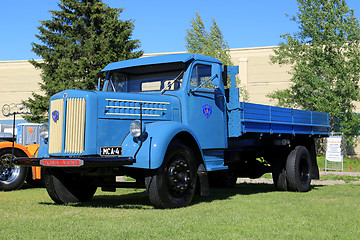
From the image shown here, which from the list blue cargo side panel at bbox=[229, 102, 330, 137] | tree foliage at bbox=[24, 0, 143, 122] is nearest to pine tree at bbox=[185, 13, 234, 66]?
tree foliage at bbox=[24, 0, 143, 122]

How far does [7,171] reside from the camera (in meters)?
11.3

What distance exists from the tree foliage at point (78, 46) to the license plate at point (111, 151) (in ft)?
70.7

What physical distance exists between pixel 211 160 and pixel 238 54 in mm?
31139

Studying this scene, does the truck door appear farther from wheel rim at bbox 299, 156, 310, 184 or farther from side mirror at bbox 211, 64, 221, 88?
wheel rim at bbox 299, 156, 310, 184

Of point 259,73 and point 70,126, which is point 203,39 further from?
point 70,126

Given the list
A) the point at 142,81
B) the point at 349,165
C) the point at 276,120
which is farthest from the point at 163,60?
the point at 349,165

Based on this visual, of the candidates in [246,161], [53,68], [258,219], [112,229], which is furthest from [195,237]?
[53,68]

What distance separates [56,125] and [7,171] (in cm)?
470

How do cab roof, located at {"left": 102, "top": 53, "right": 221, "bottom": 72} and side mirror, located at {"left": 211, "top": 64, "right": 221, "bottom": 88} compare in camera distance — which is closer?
cab roof, located at {"left": 102, "top": 53, "right": 221, "bottom": 72}

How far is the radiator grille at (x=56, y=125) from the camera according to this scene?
285 inches

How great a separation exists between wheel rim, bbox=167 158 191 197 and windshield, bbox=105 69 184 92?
1436 mm

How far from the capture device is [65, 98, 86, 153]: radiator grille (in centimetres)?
706

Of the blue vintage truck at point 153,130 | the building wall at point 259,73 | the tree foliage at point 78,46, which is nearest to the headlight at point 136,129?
the blue vintage truck at point 153,130

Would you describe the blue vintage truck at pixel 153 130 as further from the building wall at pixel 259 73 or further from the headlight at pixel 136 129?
the building wall at pixel 259 73
